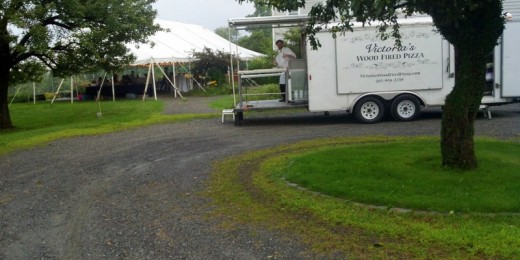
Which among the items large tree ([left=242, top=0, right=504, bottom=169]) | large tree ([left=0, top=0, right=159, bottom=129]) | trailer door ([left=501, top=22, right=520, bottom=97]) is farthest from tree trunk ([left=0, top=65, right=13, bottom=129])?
trailer door ([left=501, top=22, right=520, bottom=97])

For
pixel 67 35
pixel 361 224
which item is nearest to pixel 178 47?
pixel 67 35

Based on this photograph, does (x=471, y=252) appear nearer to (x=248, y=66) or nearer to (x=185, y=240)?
(x=185, y=240)

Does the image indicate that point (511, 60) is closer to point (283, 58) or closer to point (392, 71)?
point (392, 71)

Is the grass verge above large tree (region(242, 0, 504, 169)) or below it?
below

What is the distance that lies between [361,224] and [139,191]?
3676 millimetres

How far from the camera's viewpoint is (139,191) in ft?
28.0

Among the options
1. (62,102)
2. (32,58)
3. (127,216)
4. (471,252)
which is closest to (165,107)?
(32,58)

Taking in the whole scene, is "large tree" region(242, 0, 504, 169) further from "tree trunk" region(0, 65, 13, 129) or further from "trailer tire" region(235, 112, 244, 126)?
"tree trunk" region(0, 65, 13, 129)

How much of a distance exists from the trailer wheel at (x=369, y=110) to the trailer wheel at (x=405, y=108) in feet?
1.13

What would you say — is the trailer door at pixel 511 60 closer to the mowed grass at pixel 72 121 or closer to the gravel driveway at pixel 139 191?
the gravel driveway at pixel 139 191

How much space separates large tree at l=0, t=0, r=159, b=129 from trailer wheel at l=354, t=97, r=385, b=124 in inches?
323

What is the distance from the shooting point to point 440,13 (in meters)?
7.16

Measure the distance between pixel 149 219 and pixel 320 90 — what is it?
9.60 m

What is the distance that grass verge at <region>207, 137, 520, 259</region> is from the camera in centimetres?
546
